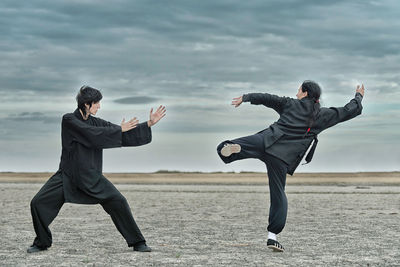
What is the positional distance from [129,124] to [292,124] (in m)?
Result: 2.07

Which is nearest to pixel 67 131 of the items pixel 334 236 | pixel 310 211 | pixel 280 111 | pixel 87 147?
pixel 87 147

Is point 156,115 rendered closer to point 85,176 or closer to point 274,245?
point 85,176

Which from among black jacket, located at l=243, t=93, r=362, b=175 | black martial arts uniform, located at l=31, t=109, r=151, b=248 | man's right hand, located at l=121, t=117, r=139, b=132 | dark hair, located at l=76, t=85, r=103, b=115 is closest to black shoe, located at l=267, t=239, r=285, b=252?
black jacket, located at l=243, t=93, r=362, b=175

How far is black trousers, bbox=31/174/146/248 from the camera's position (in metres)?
8.05

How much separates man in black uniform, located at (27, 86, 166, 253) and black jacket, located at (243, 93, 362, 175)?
1389mm

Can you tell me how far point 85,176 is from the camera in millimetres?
7883

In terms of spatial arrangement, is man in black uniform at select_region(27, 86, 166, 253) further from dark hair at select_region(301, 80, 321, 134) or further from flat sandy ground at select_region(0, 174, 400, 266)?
dark hair at select_region(301, 80, 321, 134)

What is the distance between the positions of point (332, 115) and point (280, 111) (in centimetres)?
68

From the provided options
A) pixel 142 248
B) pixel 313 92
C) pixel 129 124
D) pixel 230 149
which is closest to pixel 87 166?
pixel 129 124

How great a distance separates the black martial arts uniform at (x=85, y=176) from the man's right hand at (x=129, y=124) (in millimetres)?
74

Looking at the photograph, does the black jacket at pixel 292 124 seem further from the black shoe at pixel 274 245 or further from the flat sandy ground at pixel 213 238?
the flat sandy ground at pixel 213 238

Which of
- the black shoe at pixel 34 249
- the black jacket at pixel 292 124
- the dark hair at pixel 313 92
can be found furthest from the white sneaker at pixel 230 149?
the black shoe at pixel 34 249

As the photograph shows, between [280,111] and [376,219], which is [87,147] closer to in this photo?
[280,111]

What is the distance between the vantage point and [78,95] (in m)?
7.98
